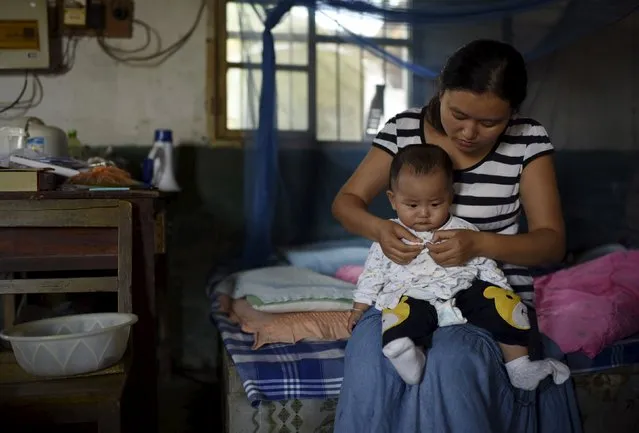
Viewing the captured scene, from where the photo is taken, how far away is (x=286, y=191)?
2.71m

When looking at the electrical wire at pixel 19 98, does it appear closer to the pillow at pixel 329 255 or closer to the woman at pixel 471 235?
the pillow at pixel 329 255

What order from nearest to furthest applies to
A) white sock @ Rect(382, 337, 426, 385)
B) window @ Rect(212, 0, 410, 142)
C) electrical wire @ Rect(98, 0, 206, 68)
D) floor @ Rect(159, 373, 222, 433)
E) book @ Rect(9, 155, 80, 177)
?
white sock @ Rect(382, 337, 426, 385)
book @ Rect(9, 155, 80, 177)
floor @ Rect(159, 373, 222, 433)
window @ Rect(212, 0, 410, 142)
electrical wire @ Rect(98, 0, 206, 68)

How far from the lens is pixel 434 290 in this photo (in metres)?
1.39

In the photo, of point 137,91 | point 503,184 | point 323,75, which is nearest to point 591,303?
point 503,184

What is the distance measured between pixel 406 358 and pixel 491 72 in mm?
595

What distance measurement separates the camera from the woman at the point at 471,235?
4.20 ft

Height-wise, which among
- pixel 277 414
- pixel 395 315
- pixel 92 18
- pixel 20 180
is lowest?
pixel 277 414

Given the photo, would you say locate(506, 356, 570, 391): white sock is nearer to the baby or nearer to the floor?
the baby

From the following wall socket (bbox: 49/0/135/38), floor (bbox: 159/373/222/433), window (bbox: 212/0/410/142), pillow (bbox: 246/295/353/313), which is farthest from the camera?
wall socket (bbox: 49/0/135/38)

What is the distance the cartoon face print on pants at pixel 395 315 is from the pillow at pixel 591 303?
69 centimetres

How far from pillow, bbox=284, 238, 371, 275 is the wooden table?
94 cm

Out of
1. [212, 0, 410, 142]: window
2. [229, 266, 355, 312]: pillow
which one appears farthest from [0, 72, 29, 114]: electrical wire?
[229, 266, 355, 312]: pillow

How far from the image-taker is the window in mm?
2605

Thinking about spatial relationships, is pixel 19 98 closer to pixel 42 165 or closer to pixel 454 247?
pixel 42 165
